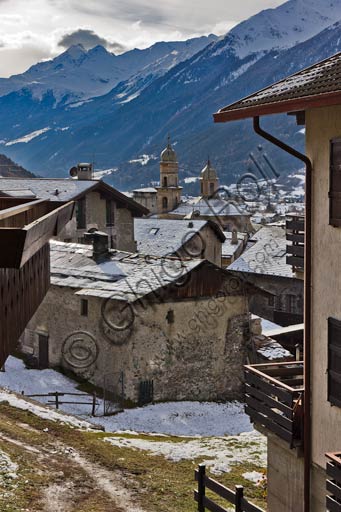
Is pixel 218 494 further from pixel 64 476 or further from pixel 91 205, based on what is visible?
pixel 91 205

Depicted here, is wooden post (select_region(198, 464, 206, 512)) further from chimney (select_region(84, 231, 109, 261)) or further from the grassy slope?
chimney (select_region(84, 231, 109, 261))

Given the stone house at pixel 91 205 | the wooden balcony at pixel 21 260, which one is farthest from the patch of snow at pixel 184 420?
the stone house at pixel 91 205

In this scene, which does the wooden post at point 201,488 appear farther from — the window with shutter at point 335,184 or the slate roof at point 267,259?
the slate roof at point 267,259

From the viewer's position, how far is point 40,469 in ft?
51.5

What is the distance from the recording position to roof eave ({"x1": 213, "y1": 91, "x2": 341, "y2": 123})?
9.18 metres

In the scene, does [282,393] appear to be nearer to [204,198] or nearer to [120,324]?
[120,324]

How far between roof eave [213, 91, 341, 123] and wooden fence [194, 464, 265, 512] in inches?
242

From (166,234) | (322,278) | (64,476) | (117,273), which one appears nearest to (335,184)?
(322,278)

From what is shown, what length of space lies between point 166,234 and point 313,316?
42469 mm

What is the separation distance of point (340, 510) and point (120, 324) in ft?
56.2

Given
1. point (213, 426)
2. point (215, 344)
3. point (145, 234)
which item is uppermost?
point (145, 234)

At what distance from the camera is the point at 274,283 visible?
44.1 metres

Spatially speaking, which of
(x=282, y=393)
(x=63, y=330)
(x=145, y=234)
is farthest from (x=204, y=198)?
(x=282, y=393)

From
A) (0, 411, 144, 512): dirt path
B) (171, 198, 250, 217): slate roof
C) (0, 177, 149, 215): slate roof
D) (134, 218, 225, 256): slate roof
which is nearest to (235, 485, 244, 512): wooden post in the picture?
(0, 411, 144, 512): dirt path
